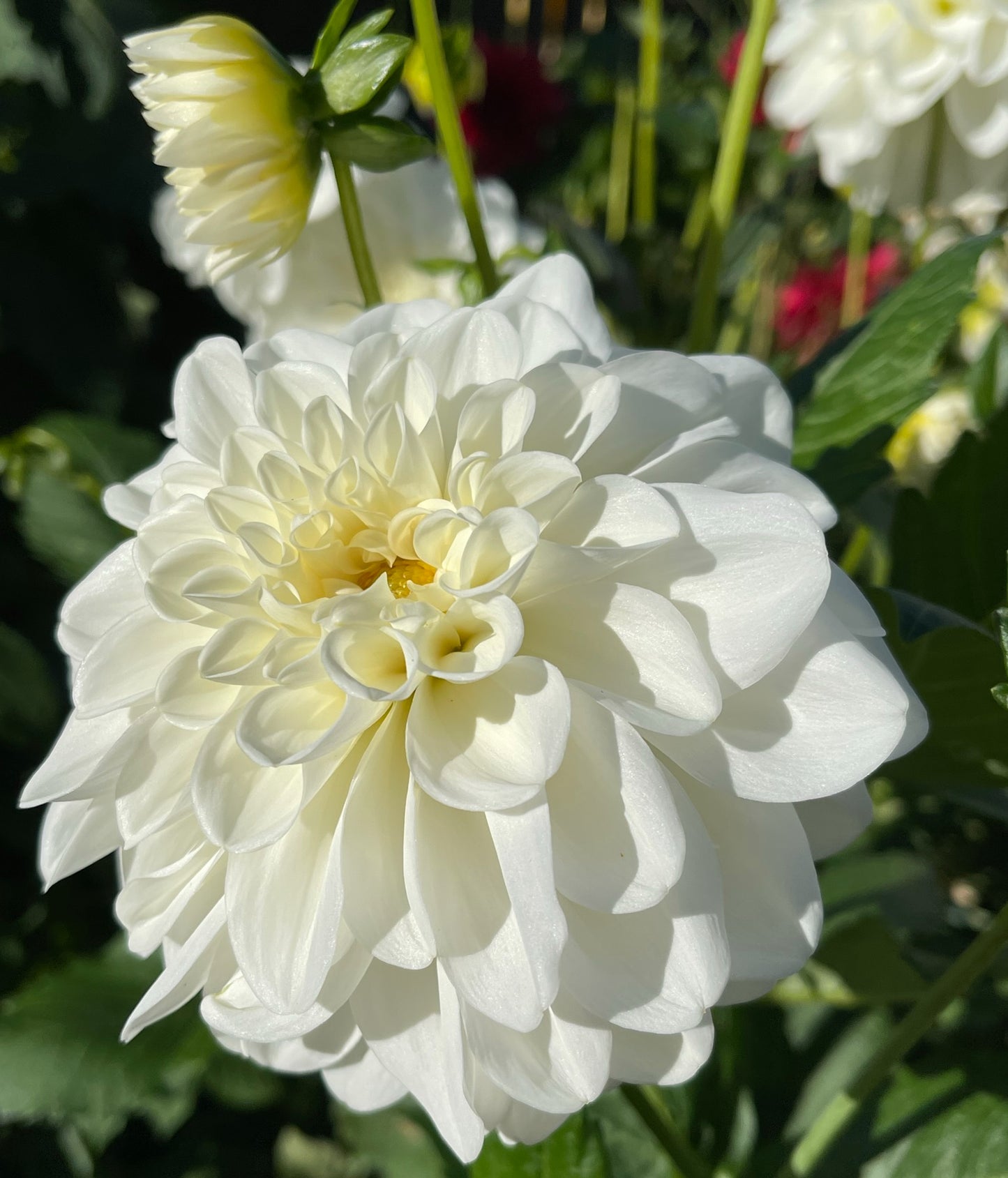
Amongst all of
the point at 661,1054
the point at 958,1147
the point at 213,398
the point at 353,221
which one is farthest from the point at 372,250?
the point at 958,1147

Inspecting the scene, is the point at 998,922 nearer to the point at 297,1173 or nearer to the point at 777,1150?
the point at 777,1150

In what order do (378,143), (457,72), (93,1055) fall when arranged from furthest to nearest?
(457,72) < (93,1055) < (378,143)

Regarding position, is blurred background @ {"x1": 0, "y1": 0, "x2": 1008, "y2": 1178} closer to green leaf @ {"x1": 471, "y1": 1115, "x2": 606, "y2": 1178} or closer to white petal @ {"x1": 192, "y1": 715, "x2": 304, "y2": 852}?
green leaf @ {"x1": 471, "y1": 1115, "x2": 606, "y2": 1178}

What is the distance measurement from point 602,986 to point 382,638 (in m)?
0.14

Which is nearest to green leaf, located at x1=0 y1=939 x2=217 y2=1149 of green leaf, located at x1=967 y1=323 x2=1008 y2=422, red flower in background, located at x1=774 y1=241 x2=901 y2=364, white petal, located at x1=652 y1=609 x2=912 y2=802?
white petal, located at x1=652 y1=609 x2=912 y2=802

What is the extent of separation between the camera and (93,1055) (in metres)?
0.66

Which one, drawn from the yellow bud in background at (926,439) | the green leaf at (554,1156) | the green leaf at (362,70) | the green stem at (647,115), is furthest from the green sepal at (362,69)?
the yellow bud in background at (926,439)

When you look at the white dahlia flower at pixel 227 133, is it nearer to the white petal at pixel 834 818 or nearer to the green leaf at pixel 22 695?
the white petal at pixel 834 818

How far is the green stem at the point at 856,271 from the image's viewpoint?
1.06 metres

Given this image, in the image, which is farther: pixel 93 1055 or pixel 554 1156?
pixel 93 1055

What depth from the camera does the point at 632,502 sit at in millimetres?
329

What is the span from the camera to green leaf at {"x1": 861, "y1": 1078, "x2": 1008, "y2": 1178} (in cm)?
49

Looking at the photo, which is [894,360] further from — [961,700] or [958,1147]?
[958,1147]

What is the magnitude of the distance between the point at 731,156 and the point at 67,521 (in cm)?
53
